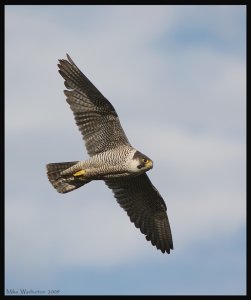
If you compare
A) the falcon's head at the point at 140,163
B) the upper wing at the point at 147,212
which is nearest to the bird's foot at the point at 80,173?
the falcon's head at the point at 140,163

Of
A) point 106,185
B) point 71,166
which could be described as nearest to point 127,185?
point 106,185

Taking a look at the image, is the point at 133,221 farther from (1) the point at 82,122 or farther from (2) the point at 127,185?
(1) the point at 82,122

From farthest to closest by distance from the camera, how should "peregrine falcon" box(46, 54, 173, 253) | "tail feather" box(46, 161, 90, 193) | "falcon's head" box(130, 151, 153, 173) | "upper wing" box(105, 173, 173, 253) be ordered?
"upper wing" box(105, 173, 173, 253), "tail feather" box(46, 161, 90, 193), "peregrine falcon" box(46, 54, 173, 253), "falcon's head" box(130, 151, 153, 173)

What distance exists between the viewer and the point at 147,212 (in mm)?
20578

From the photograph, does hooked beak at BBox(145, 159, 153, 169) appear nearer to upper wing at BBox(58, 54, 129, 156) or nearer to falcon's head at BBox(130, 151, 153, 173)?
falcon's head at BBox(130, 151, 153, 173)

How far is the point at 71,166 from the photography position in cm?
1917

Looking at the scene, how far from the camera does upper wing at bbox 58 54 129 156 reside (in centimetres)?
1892

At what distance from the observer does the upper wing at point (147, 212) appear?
67.1ft

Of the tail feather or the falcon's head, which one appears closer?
the falcon's head

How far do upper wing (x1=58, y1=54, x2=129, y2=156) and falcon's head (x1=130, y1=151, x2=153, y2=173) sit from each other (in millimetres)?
673

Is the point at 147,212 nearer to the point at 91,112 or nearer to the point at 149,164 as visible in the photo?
the point at 149,164

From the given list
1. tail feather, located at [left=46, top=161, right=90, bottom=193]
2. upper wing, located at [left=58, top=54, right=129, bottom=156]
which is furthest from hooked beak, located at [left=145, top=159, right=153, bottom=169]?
tail feather, located at [left=46, top=161, right=90, bottom=193]

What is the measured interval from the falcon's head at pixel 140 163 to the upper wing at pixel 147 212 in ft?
6.60

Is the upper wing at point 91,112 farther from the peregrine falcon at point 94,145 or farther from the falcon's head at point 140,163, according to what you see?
the falcon's head at point 140,163
